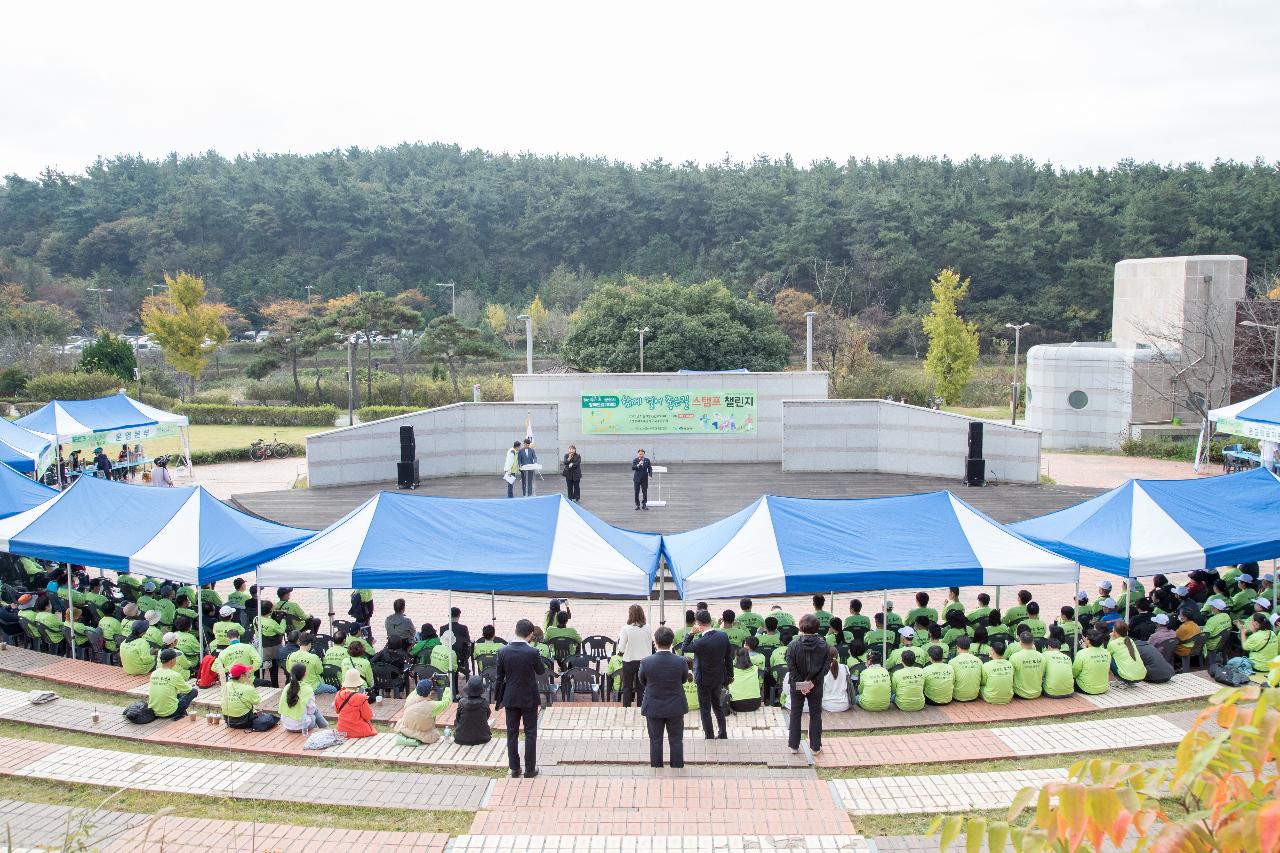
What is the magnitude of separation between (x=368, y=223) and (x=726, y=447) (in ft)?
184

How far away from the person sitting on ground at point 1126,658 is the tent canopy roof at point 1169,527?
1.03 metres

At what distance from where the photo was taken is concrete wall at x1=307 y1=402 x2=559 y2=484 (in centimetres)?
2377

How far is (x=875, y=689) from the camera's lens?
32.0 ft

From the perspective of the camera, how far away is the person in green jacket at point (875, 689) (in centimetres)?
976

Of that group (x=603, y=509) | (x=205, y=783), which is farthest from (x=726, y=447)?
(x=205, y=783)

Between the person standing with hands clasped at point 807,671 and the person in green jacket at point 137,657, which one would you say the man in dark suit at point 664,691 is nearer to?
the person standing with hands clasped at point 807,671

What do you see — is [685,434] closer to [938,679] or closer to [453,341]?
[938,679]

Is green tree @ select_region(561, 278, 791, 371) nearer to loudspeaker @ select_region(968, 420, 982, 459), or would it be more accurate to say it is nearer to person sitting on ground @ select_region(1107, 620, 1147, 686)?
loudspeaker @ select_region(968, 420, 982, 459)

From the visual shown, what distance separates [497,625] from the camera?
14.3 meters

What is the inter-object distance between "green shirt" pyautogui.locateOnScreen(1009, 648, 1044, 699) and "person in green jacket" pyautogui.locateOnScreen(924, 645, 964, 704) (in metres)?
0.70

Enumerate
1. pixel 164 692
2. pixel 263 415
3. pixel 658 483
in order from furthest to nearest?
pixel 263 415
pixel 658 483
pixel 164 692

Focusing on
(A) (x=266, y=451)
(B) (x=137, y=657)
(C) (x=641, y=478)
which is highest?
(C) (x=641, y=478)

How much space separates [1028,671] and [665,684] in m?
4.19

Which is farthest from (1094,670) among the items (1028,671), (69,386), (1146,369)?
(69,386)
